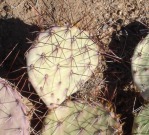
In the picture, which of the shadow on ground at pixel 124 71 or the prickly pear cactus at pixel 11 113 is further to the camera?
the shadow on ground at pixel 124 71

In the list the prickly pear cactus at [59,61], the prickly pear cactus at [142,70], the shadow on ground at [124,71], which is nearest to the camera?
the prickly pear cactus at [59,61]

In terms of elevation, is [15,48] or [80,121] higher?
[15,48]

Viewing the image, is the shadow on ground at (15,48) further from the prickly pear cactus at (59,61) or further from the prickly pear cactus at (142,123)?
the prickly pear cactus at (142,123)

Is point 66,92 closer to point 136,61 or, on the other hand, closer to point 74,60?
point 74,60

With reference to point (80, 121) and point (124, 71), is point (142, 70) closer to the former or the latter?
point (124, 71)

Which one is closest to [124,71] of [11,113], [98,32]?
[98,32]

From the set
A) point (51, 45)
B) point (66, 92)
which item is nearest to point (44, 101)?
point (66, 92)

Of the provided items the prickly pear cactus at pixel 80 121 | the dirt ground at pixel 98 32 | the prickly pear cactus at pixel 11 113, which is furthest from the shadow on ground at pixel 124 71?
the prickly pear cactus at pixel 11 113
